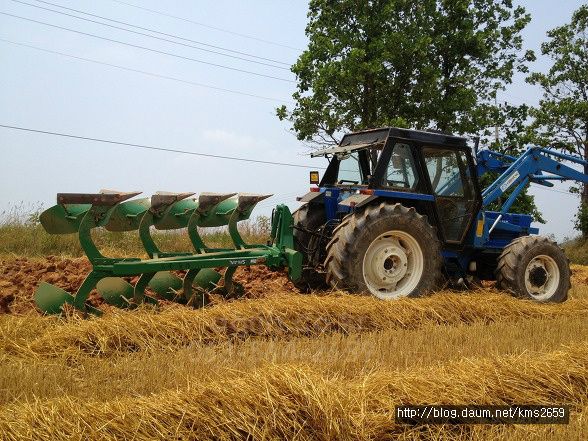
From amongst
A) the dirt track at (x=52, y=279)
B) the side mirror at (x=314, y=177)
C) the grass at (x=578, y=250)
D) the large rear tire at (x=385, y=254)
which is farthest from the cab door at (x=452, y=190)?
the grass at (x=578, y=250)

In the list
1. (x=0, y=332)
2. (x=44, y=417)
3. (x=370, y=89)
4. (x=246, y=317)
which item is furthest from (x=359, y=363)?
(x=370, y=89)

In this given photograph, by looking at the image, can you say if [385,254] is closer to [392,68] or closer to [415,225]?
[415,225]

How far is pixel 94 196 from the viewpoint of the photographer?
5.43m

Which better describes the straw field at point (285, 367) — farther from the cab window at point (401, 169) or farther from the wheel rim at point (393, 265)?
the cab window at point (401, 169)

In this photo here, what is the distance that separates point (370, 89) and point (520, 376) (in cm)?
1438

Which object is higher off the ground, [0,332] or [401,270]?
[401,270]

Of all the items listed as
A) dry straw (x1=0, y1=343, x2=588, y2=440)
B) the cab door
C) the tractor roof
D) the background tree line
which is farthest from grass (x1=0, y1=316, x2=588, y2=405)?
the background tree line

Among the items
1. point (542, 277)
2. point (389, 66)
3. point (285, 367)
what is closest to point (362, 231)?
point (542, 277)

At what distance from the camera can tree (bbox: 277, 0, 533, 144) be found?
1697 centimetres

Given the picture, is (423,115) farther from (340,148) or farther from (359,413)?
(359,413)

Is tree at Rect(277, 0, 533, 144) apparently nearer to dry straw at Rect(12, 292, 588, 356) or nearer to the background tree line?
the background tree line

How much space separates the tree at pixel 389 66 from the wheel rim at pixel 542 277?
8.76 m

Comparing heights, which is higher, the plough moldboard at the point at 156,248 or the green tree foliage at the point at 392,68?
the green tree foliage at the point at 392,68

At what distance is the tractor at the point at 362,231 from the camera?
561cm
